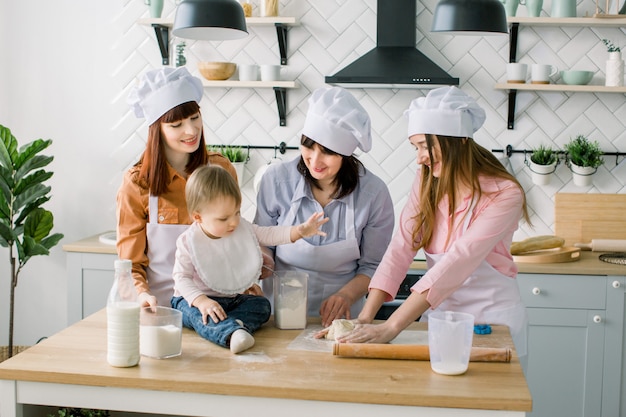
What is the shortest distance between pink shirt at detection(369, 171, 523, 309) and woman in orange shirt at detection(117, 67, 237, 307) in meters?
0.64

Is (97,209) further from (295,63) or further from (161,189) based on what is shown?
(161,189)

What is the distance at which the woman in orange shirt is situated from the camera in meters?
2.47

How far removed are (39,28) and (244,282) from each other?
9.24 ft

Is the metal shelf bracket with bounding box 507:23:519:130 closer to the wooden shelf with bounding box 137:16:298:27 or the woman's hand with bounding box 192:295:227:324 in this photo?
the wooden shelf with bounding box 137:16:298:27

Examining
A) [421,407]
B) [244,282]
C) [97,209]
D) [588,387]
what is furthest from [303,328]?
[97,209]

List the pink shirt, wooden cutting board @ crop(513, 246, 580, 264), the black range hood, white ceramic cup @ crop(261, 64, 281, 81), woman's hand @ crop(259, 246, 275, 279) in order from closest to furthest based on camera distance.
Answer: the pink shirt < woman's hand @ crop(259, 246, 275, 279) < wooden cutting board @ crop(513, 246, 580, 264) < the black range hood < white ceramic cup @ crop(261, 64, 281, 81)

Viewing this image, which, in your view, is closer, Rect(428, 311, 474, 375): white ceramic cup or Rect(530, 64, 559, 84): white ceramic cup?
Rect(428, 311, 474, 375): white ceramic cup

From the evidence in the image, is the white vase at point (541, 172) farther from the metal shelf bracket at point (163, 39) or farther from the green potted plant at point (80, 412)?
the green potted plant at point (80, 412)

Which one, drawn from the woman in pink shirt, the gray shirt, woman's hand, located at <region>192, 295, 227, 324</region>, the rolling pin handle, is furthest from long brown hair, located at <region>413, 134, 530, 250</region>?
the rolling pin handle

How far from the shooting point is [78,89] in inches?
178

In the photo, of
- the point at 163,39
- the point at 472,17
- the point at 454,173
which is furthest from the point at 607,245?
the point at 163,39

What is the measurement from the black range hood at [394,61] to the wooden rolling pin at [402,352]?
7.13ft

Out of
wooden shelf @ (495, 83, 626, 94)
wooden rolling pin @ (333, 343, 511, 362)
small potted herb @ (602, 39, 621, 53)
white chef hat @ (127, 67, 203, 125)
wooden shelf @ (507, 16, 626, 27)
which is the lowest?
wooden rolling pin @ (333, 343, 511, 362)

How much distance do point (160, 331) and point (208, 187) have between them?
1.33 feet
